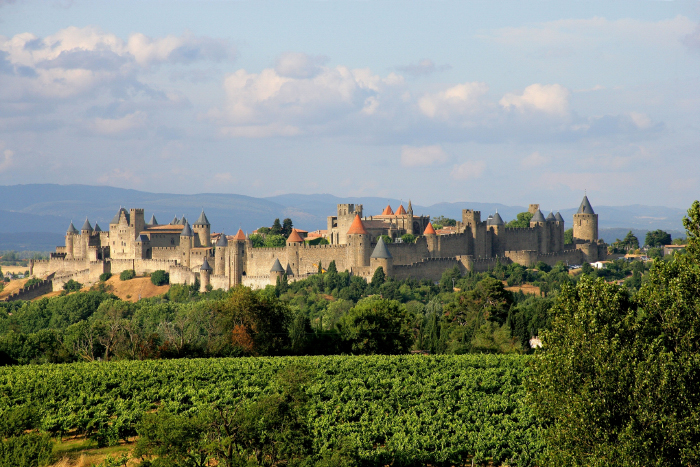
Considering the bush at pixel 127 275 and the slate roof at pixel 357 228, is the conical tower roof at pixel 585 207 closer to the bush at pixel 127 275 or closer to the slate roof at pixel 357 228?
the slate roof at pixel 357 228

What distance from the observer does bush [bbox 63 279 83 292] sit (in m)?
74.9

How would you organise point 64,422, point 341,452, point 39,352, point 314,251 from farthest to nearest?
point 314,251, point 39,352, point 64,422, point 341,452

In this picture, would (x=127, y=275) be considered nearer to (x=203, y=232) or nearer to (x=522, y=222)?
(x=203, y=232)

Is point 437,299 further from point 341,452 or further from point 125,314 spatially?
point 341,452

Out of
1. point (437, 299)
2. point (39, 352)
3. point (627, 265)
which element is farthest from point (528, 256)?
point (39, 352)

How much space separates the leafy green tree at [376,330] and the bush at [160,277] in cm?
3299

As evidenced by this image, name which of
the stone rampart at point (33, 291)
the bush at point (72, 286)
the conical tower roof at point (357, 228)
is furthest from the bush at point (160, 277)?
the conical tower roof at point (357, 228)

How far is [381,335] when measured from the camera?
39.6m

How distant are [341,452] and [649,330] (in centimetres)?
723

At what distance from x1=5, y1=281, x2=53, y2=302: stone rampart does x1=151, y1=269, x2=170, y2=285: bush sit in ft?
45.9

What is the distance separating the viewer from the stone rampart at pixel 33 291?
77000 millimetres

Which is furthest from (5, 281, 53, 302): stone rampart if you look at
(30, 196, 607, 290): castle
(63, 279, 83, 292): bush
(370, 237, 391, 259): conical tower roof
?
(370, 237, 391, 259): conical tower roof

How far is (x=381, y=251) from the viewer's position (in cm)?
6206

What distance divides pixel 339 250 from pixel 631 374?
159 ft
